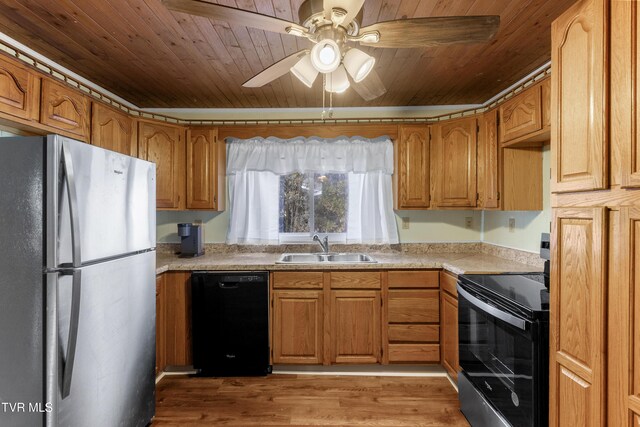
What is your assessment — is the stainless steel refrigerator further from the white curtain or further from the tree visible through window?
the tree visible through window

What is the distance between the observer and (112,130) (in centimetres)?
253

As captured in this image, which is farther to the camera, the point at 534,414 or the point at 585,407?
the point at 534,414

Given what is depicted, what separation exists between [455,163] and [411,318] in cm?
135

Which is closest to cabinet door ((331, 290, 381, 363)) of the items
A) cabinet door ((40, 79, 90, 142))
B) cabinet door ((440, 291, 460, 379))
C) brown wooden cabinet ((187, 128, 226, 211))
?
cabinet door ((440, 291, 460, 379))

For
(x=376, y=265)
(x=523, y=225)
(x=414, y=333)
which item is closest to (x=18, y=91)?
(x=376, y=265)

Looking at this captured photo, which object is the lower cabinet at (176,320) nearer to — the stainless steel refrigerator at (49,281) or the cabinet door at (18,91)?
the stainless steel refrigerator at (49,281)

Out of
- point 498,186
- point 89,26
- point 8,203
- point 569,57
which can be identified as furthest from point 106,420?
point 498,186

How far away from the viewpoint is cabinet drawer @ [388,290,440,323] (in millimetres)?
2629

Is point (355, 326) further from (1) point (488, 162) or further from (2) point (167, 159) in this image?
(2) point (167, 159)

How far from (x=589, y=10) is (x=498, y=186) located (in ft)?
5.03

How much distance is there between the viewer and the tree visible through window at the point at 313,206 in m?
3.36

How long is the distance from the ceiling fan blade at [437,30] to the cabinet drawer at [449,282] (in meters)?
1.58

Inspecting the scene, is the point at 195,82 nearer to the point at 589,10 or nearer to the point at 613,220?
the point at 589,10

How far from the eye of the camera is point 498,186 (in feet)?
8.36
